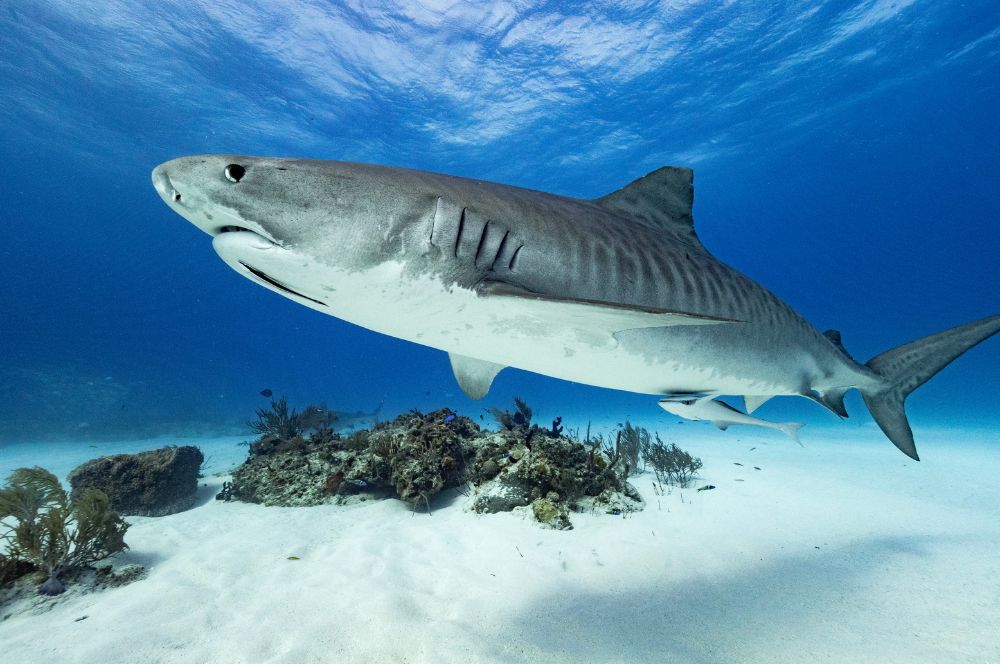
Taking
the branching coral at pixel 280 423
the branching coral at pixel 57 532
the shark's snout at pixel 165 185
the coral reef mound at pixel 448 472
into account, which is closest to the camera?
the shark's snout at pixel 165 185

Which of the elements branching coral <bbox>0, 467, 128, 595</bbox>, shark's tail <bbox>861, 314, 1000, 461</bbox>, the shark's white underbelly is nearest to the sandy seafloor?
branching coral <bbox>0, 467, 128, 595</bbox>

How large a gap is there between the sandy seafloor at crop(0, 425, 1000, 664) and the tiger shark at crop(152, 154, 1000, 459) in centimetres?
172

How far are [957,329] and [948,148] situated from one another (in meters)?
74.3

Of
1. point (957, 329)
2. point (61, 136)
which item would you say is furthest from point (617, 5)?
point (61, 136)

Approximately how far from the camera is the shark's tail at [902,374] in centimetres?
422

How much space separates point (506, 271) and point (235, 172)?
4.68 ft

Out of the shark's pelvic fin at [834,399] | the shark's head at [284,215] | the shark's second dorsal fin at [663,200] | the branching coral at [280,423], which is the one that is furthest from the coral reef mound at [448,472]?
the branching coral at [280,423]

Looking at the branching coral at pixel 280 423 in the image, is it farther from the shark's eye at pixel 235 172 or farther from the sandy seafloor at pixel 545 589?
the shark's eye at pixel 235 172

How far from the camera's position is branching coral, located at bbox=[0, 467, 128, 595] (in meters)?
3.81

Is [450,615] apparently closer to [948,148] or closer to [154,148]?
[154,148]

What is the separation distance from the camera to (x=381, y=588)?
3430mm

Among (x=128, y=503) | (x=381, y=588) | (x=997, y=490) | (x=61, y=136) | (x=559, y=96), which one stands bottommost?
(x=128, y=503)

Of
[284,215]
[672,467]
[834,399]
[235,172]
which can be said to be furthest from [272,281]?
[672,467]

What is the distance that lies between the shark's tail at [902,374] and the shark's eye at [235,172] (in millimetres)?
5789
